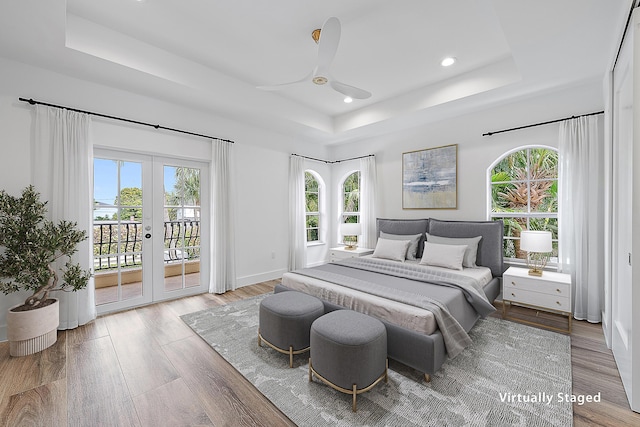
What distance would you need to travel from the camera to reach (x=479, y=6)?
2.27 m

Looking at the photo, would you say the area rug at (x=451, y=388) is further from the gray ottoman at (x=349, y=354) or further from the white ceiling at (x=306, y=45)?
the white ceiling at (x=306, y=45)

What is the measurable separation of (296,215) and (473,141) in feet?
10.4

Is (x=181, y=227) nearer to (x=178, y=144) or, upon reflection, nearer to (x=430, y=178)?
(x=178, y=144)

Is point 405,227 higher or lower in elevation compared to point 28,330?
higher

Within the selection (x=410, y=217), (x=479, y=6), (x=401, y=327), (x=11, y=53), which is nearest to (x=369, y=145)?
(x=410, y=217)

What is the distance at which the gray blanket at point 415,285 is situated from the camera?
83.5 inches

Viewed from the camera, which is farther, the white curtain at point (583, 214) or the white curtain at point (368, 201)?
the white curtain at point (368, 201)

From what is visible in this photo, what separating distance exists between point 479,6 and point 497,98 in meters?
1.57

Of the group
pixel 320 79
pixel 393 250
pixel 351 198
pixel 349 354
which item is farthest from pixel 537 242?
pixel 351 198

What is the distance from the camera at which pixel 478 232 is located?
143 inches

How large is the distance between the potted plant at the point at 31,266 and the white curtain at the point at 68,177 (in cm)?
20

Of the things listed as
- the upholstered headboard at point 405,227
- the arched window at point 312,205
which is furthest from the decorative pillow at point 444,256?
the arched window at point 312,205

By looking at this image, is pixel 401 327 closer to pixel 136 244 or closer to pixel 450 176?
pixel 450 176

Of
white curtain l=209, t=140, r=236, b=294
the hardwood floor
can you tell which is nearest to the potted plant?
the hardwood floor
